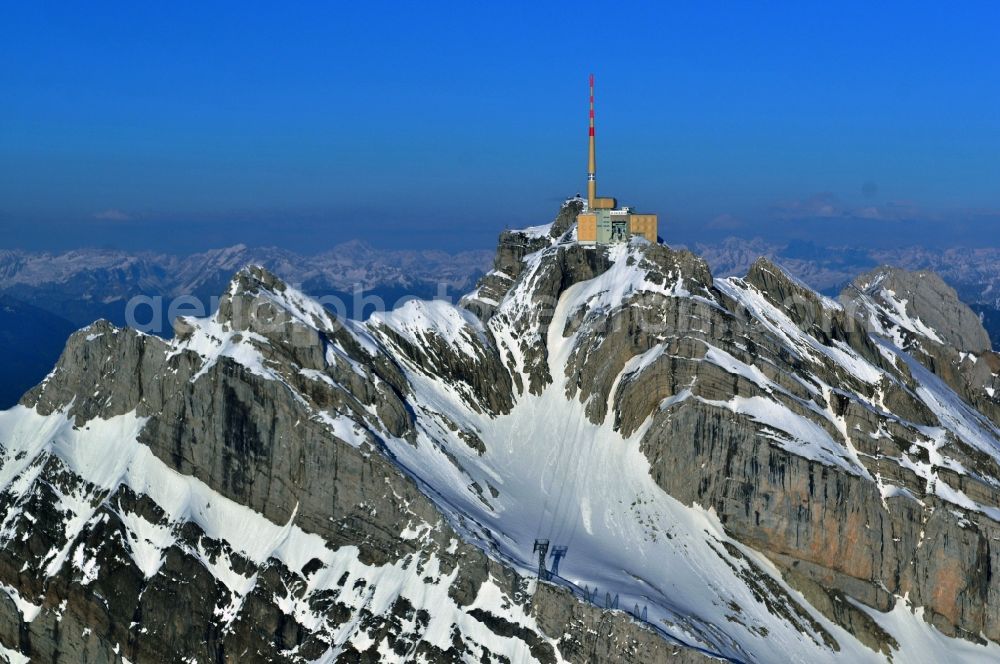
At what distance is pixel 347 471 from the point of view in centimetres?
18475

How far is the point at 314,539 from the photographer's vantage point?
184375mm

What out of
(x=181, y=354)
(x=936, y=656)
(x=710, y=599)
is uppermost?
(x=181, y=354)

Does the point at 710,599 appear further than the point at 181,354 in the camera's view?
No

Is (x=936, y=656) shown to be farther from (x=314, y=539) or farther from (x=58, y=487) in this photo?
(x=58, y=487)

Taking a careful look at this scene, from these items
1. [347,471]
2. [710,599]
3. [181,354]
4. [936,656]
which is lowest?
[936,656]

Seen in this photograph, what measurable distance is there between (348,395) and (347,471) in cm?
1445

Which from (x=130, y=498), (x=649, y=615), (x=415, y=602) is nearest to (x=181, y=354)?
(x=130, y=498)

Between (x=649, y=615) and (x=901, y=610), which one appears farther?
(x=901, y=610)

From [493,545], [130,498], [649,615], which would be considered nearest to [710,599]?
[649,615]

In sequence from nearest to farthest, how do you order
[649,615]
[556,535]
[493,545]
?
[649,615]
[493,545]
[556,535]

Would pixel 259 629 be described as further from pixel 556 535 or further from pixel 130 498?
pixel 556 535

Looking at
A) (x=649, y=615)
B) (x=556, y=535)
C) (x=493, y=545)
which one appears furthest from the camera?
(x=556, y=535)

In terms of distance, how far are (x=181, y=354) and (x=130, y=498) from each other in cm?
2450

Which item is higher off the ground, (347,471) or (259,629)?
(347,471)
